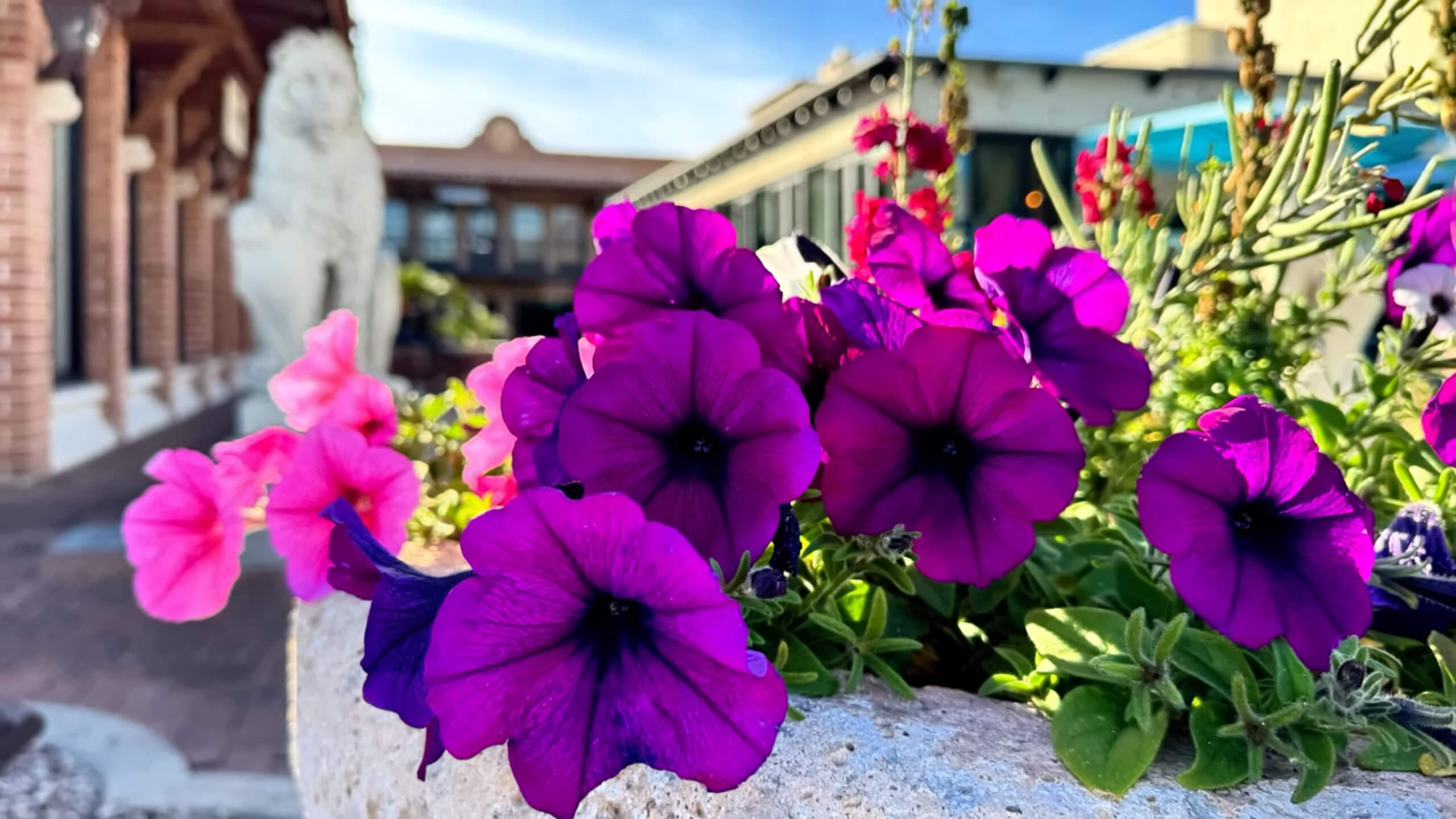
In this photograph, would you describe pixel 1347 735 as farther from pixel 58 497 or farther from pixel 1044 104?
pixel 1044 104

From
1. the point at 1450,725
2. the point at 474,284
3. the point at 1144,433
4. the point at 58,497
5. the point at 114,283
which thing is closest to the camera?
the point at 1450,725

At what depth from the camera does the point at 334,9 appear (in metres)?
8.43

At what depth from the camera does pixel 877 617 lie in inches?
27.9

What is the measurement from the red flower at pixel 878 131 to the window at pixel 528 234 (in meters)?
26.2

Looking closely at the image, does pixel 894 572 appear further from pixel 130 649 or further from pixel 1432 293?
pixel 130 649

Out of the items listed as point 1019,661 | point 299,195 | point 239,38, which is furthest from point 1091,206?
point 239,38

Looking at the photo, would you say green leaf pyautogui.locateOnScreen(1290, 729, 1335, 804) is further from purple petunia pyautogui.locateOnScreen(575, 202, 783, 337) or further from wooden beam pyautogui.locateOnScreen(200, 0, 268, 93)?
wooden beam pyautogui.locateOnScreen(200, 0, 268, 93)

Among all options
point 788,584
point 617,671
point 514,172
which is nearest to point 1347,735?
point 788,584

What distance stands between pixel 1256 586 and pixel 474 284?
27852 millimetres

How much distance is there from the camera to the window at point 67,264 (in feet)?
26.2

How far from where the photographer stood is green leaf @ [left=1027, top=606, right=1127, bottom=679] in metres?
0.67

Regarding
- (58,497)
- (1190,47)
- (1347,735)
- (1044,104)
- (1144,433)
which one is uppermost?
(1190,47)

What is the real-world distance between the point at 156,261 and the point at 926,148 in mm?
10465

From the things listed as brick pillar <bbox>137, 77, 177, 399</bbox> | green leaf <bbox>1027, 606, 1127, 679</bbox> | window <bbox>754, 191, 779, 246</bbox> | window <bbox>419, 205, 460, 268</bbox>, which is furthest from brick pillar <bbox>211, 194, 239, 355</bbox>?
green leaf <bbox>1027, 606, 1127, 679</bbox>
